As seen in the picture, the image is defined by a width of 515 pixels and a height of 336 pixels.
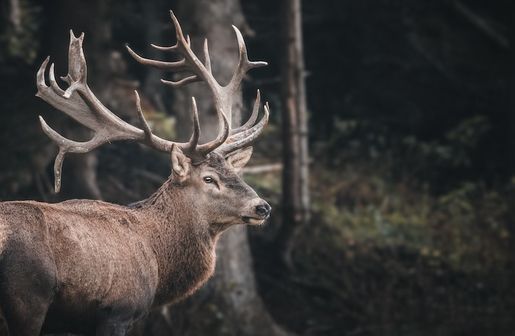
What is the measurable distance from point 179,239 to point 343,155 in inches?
354

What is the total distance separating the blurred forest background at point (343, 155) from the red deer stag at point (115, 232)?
3.43 m

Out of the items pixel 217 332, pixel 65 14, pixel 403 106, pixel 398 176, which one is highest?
pixel 65 14

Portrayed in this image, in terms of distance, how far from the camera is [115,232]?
7863mm

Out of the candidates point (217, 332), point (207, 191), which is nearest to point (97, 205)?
point (207, 191)

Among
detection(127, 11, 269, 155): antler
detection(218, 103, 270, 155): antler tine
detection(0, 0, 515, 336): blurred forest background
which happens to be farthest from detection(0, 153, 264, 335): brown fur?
detection(0, 0, 515, 336): blurred forest background

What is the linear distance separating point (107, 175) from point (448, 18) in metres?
6.45

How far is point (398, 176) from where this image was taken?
17000 millimetres

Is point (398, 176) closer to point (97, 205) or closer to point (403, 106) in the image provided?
point (403, 106)

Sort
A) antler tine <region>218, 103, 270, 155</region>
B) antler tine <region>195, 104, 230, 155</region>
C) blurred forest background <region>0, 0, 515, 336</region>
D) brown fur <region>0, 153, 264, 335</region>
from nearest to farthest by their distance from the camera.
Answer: brown fur <region>0, 153, 264, 335</region> < antler tine <region>195, 104, 230, 155</region> < antler tine <region>218, 103, 270, 155</region> < blurred forest background <region>0, 0, 515, 336</region>

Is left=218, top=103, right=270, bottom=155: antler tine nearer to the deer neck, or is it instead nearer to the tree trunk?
the deer neck

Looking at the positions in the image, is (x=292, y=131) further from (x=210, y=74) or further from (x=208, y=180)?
(x=208, y=180)

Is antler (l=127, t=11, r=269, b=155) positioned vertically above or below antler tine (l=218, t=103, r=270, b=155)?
above

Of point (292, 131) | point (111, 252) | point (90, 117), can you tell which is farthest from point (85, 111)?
point (292, 131)

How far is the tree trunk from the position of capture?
14.2m
